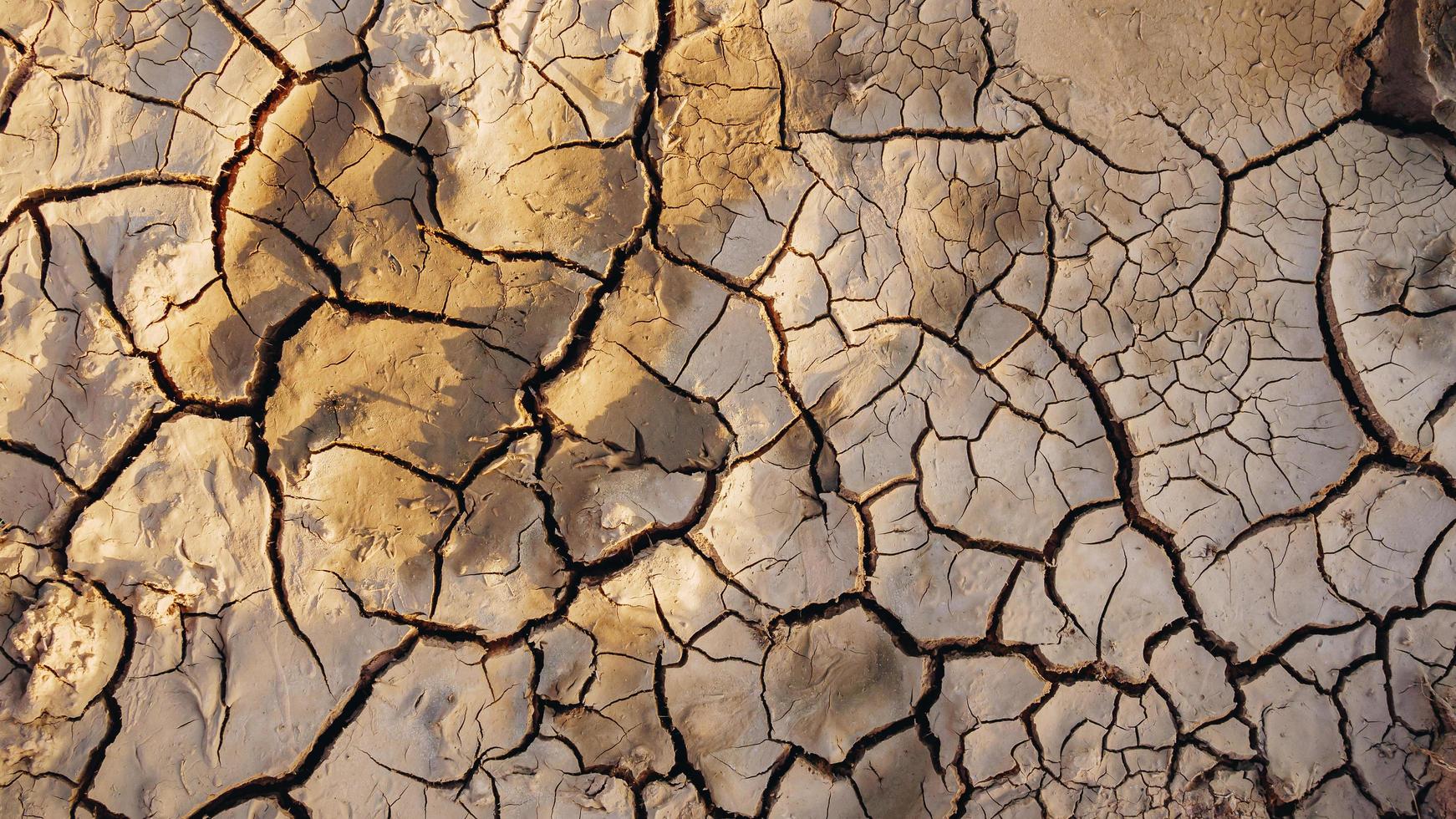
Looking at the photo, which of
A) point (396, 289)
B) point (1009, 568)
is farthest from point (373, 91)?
point (1009, 568)

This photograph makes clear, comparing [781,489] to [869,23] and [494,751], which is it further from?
[869,23]

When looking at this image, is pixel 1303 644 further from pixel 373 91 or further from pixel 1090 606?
pixel 373 91

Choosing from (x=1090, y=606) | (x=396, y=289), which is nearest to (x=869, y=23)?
(x=396, y=289)

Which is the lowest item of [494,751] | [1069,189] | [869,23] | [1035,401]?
[494,751]

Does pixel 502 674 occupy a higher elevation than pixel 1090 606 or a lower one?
lower

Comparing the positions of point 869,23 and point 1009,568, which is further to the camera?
point 869,23

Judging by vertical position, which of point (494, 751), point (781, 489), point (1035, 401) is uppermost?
point (1035, 401)
